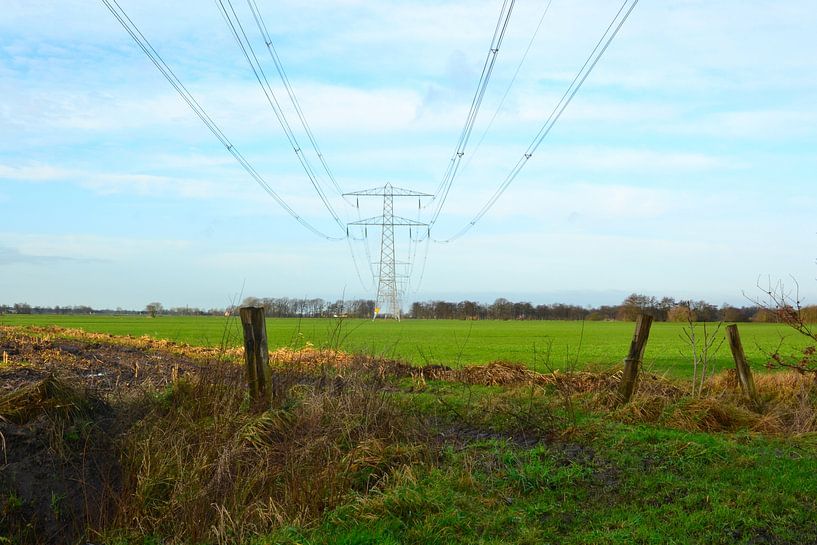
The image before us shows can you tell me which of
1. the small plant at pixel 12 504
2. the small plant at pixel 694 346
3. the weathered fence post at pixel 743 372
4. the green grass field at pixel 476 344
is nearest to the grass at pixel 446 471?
the small plant at pixel 12 504

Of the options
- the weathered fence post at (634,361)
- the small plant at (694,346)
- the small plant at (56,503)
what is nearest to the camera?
the small plant at (56,503)

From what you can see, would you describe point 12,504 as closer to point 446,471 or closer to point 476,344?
point 446,471

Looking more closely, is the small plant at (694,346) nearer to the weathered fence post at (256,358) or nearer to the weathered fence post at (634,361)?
the weathered fence post at (634,361)

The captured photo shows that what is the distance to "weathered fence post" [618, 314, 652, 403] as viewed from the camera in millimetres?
13438

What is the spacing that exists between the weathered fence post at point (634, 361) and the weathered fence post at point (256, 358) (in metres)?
6.80

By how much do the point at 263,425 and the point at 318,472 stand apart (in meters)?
1.79

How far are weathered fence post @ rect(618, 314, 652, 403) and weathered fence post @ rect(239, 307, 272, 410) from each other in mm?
6796

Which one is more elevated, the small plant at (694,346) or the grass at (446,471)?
the small plant at (694,346)

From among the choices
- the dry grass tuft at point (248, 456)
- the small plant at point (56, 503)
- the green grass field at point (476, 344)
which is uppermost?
the green grass field at point (476, 344)

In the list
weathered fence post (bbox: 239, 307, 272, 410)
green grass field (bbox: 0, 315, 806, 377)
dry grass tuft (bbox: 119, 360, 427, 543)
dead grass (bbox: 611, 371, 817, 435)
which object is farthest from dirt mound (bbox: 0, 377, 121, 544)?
dead grass (bbox: 611, 371, 817, 435)

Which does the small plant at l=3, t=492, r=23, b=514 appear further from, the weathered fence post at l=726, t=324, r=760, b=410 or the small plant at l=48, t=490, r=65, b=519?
the weathered fence post at l=726, t=324, r=760, b=410

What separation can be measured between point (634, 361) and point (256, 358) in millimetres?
7116

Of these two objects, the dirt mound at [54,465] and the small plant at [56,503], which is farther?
the small plant at [56,503]

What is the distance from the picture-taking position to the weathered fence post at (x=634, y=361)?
13438 mm
